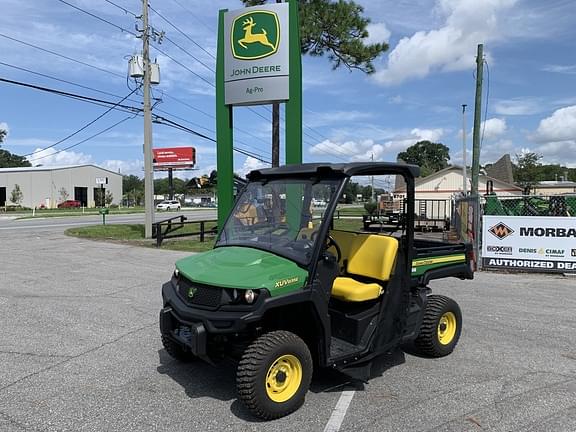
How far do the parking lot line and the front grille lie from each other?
1.23 metres

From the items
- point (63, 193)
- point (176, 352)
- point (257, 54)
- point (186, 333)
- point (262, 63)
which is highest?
point (257, 54)

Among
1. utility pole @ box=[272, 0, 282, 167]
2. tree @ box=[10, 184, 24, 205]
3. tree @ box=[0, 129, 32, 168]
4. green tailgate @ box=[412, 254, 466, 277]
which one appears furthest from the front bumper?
tree @ box=[0, 129, 32, 168]

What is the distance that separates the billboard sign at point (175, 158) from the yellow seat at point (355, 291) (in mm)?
74278

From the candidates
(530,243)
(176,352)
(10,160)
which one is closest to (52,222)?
(530,243)

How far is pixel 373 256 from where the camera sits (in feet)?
15.3

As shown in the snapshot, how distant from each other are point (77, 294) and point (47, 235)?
13.9m

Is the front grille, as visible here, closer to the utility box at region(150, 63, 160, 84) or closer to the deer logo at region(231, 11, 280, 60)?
the deer logo at region(231, 11, 280, 60)

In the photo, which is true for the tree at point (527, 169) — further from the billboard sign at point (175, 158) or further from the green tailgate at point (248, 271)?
the green tailgate at point (248, 271)

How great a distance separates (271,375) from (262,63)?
34.9ft

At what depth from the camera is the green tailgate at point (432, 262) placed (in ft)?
16.3

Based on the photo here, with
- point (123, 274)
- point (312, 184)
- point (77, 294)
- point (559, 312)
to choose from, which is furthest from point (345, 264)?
point (123, 274)

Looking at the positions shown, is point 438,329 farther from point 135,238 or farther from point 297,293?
point 135,238

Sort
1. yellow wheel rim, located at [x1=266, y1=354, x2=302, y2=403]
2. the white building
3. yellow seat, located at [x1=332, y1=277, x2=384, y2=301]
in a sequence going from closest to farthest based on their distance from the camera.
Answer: yellow wheel rim, located at [x1=266, y1=354, x2=302, y2=403] < yellow seat, located at [x1=332, y1=277, x2=384, y2=301] < the white building

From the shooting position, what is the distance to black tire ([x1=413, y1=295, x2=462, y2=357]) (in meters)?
5.07
